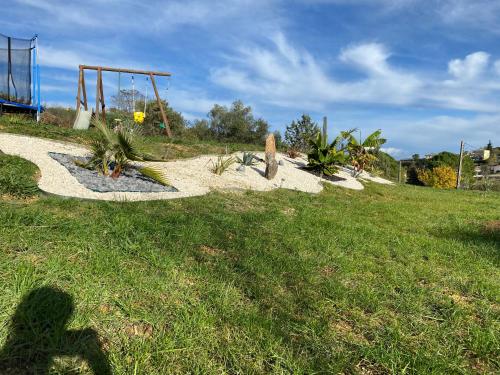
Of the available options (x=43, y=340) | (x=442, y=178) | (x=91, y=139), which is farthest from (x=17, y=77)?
(x=442, y=178)

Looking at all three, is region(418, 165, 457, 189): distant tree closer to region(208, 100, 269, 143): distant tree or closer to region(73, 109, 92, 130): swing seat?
region(208, 100, 269, 143): distant tree

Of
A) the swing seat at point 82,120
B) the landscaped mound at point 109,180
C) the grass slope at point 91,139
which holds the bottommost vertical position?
the landscaped mound at point 109,180

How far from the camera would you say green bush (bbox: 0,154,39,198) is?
4.00m

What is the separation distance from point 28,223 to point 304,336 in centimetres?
257

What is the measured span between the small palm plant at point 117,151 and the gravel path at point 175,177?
52cm

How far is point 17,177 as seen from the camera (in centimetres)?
434

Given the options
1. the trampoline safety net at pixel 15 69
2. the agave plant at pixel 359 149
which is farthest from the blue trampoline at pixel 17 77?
the agave plant at pixel 359 149

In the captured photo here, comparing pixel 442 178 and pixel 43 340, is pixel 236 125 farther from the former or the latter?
pixel 43 340

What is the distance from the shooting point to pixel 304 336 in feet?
6.90

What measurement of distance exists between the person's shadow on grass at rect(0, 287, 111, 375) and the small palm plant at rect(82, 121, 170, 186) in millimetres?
3945

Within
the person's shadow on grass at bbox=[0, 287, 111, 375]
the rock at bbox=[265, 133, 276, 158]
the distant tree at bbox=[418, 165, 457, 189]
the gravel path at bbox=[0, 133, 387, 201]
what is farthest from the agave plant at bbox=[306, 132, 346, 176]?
the distant tree at bbox=[418, 165, 457, 189]

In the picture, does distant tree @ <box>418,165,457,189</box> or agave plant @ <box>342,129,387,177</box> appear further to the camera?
distant tree @ <box>418,165,457,189</box>

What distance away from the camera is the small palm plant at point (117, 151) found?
19.1ft

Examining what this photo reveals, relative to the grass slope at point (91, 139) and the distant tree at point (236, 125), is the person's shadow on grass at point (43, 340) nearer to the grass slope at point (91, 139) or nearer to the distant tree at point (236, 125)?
the grass slope at point (91, 139)
